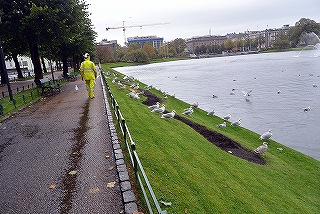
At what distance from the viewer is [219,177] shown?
8.77m

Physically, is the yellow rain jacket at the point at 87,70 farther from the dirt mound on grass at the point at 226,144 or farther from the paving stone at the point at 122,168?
the paving stone at the point at 122,168

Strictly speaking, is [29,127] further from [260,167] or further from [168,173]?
[260,167]

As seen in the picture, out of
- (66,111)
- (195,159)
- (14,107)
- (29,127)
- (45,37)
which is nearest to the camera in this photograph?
(195,159)

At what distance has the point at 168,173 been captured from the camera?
23.0 ft

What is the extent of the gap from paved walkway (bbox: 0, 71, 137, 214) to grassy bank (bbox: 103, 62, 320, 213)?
3.06ft

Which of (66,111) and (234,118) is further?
(234,118)

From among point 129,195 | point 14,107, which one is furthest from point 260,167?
point 14,107

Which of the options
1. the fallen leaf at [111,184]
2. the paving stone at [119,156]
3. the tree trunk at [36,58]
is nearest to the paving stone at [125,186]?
the fallen leaf at [111,184]

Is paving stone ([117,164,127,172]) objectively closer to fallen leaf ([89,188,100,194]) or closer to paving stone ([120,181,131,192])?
paving stone ([120,181,131,192])

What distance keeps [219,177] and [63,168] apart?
4.99 meters

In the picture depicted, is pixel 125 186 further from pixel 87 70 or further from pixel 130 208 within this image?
pixel 87 70

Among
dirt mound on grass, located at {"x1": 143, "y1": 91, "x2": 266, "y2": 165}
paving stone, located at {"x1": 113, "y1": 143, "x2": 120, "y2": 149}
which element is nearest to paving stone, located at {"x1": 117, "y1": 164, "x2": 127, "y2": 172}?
paving stone, located at {"x1": 113, "y1": 143, "x2": 120, "y2": 149}

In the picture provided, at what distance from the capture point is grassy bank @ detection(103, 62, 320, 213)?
6441 mm

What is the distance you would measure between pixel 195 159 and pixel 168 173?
2927 mm
